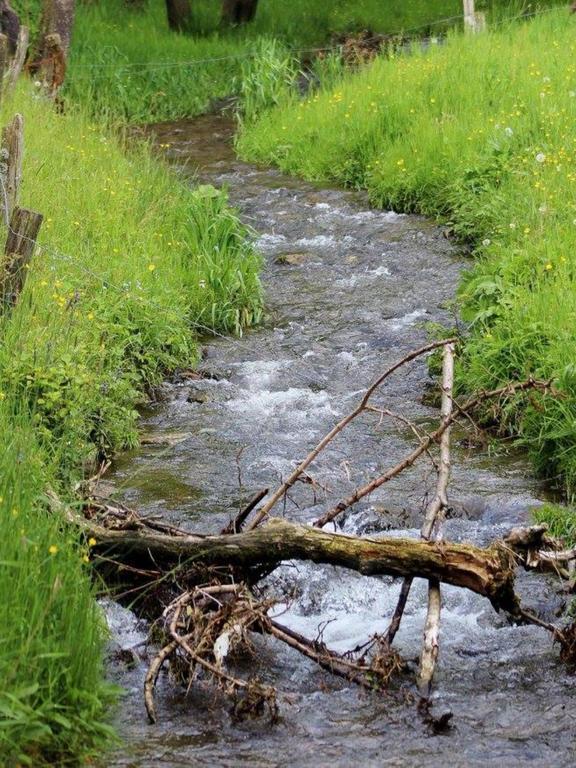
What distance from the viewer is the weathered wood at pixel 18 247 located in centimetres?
672

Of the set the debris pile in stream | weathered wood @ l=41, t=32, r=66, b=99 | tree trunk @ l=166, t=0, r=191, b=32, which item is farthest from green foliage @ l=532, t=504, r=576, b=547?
tree trunk @ l=166, t=0, r=191, b=32

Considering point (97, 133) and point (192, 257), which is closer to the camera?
point (192, 257)

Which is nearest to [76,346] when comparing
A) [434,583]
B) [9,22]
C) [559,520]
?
[559,520]

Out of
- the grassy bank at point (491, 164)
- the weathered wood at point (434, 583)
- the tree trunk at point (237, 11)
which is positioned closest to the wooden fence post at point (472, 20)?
the grassy bank at point (491, 164)

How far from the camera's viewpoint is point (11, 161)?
732cm

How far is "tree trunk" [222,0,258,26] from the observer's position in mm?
20641

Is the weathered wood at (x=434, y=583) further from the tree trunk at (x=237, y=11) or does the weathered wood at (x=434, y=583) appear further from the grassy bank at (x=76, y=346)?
the tree trunk at (x=237, y=11)

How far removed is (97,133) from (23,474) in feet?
26.6

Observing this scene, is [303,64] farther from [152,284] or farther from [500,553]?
[500,553]

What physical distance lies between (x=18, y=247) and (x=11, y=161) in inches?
32.0

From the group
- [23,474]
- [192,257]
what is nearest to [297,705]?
[23,474]

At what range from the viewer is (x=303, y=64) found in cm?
1877

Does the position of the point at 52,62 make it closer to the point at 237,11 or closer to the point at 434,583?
the point at 237,11

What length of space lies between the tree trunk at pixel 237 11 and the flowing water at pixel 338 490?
9218mm
